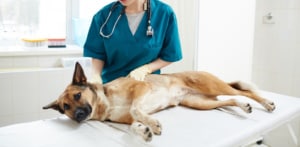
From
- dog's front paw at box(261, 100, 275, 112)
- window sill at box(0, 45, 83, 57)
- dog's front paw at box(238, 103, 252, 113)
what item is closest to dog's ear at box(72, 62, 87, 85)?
dog's front paw at box(238, 103, 252, 113)

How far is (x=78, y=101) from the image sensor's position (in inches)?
46.0

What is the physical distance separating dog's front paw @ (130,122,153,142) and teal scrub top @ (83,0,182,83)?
0.50m

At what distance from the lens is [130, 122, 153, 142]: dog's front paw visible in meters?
1.01

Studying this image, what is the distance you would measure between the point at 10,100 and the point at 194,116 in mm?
1261

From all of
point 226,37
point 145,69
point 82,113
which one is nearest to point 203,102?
point 145,69

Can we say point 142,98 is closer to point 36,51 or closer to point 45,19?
point 36,51

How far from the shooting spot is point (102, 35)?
58.9 inches

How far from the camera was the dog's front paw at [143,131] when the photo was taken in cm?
101

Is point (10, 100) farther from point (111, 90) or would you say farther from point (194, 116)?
point (194, 116)

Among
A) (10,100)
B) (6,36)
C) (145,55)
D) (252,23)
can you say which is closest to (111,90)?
(145,55)

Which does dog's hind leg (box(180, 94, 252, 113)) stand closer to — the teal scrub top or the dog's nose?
the teal scrub top

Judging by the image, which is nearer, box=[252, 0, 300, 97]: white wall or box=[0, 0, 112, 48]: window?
box=[0, 0, 112, 48]: window

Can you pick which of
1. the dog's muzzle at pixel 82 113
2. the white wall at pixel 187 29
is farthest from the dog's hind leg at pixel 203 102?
the white wall at pixel 187 29

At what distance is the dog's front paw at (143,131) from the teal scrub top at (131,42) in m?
0.50
